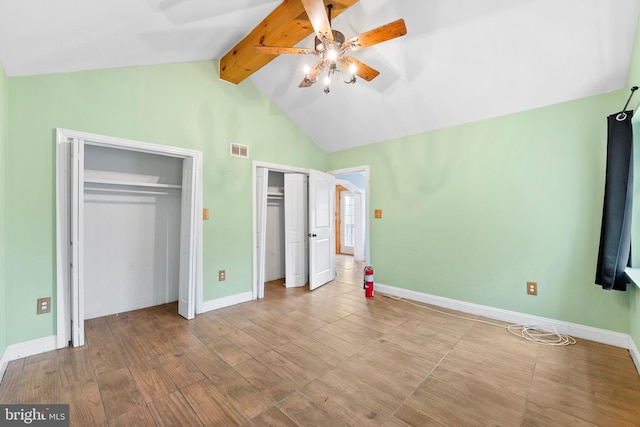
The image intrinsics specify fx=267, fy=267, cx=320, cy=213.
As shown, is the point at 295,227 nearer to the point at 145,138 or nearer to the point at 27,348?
the point at 145,138

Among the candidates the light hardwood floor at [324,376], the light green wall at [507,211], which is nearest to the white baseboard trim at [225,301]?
the light hardwood floor at [324,376]

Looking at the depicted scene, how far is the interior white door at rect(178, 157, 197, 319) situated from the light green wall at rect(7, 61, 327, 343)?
0.20 meters

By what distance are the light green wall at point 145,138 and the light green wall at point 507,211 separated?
6.56ft

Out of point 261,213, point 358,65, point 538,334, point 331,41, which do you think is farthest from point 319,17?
point 538,334

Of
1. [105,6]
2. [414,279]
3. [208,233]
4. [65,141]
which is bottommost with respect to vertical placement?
[414,279]

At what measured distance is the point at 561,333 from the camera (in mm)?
2717

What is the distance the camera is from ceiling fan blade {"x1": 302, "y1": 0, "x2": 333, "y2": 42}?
1.73 meters

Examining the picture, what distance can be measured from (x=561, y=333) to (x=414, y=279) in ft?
5.21

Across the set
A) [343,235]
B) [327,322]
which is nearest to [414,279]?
[327,322]

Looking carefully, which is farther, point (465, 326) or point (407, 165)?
point (407, 165)

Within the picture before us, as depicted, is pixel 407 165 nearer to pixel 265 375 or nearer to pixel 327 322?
pixel 327 322

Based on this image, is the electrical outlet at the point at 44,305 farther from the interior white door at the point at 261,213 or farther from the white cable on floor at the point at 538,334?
the white cable on floor at the point at 538,334

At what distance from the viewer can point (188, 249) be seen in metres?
3.21

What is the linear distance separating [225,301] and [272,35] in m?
3.15
